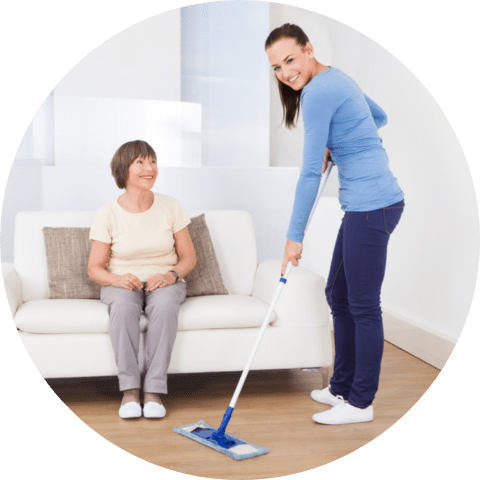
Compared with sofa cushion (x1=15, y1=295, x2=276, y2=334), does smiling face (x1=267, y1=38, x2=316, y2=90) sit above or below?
above

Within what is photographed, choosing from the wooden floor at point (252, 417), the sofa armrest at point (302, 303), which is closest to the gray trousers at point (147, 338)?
the wooden floor at point (252, 417)

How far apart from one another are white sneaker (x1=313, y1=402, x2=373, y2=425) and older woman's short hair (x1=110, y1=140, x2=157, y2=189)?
1068mm

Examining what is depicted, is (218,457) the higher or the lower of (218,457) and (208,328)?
the lower

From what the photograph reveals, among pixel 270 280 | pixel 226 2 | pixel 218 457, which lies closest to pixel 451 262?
pixel 270 280

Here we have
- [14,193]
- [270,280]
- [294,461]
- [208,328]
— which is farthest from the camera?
[14,193]

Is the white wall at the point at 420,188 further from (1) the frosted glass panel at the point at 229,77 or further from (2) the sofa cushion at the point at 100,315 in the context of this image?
(2) the sofa cushion at the point at 100,315

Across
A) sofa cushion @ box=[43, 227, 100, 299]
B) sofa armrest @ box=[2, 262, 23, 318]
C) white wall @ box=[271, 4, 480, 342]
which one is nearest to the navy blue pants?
white wall @ box=[271, 4, 480, 342]

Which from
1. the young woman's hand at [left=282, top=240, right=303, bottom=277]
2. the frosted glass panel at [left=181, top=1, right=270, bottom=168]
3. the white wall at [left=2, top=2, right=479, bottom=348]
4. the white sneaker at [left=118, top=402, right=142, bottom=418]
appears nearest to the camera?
the young woman's hand at [left=282, top=240, right=303, bottom=277]

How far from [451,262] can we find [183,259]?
3.36 feet

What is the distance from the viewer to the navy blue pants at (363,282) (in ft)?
5.69

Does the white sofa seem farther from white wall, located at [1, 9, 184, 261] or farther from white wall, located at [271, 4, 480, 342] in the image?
white wall, located at [1, 9, 184, 261]

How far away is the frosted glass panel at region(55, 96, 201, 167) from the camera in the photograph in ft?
9.36

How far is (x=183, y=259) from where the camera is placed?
2.17 meters

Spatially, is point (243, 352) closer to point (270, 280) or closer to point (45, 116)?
point (270, 280)
